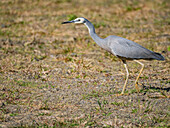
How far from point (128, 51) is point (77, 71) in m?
1.55

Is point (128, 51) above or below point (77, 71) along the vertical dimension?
above

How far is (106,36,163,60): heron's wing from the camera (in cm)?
569

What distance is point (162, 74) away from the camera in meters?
6.68

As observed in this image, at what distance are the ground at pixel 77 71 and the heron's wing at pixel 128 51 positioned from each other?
1.99ft

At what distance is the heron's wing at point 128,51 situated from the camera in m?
5.69

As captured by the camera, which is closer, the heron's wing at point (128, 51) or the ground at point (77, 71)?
the ground at point (77, 71)

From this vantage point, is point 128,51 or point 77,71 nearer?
point 128,51

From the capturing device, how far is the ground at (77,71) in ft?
15.4

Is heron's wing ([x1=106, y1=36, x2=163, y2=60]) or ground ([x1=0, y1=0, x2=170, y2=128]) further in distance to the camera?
heron's wing ([x1=106, y1=36, x2=163, y2=60])

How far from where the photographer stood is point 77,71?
687cm

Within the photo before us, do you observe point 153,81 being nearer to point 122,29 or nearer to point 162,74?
point 162,74

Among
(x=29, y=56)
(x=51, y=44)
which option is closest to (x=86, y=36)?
(x=51, y=44)

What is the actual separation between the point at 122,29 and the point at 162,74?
12.4 feet

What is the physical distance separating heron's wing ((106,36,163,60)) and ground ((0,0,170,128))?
61 cm
